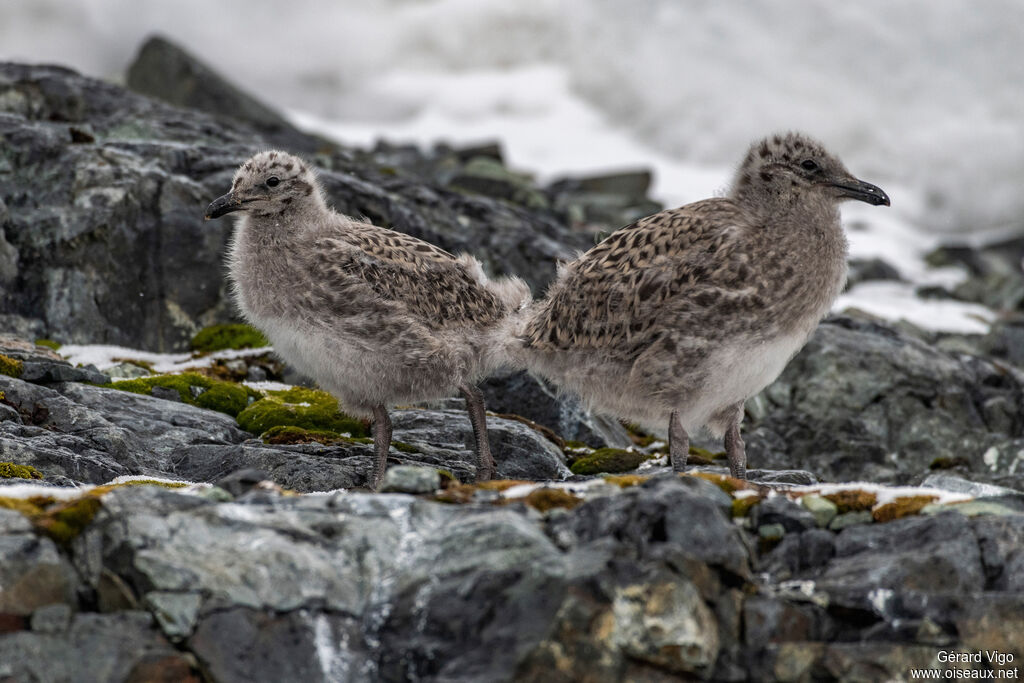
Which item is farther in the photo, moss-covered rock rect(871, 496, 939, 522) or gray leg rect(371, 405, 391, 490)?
gray leg rect(371, 405, 391, 490)

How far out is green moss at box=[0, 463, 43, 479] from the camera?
385 inches

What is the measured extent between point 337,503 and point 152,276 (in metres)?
10.2

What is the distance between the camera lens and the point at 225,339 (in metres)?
16.2

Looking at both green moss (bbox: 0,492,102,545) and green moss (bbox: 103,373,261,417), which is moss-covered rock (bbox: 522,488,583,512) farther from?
green moss (bbox: 103,373,261,417)

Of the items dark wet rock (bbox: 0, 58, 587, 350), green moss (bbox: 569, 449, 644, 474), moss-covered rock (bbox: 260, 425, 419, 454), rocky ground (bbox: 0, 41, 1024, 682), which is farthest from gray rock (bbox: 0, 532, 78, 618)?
dark wet rock (bbox: 0, 58, 587, 350)

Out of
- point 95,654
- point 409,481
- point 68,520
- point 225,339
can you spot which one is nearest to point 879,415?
point 225,339

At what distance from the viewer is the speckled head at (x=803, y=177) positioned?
401 inches

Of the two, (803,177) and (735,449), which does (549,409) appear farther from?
(803,177)

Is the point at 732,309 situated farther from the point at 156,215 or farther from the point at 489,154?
the point at 489,154

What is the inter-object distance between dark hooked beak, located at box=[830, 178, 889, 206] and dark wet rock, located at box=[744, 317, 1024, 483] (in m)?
6.50

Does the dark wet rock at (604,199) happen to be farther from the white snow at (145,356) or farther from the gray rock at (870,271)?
the white snow at (145,356)

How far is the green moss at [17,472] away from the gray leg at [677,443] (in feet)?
19.8

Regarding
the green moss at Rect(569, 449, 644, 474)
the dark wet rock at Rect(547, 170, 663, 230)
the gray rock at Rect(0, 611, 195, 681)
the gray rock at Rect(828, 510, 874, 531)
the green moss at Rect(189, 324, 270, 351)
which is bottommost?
the gray rock at Rect(0, 611, 195, 681)

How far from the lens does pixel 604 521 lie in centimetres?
692
